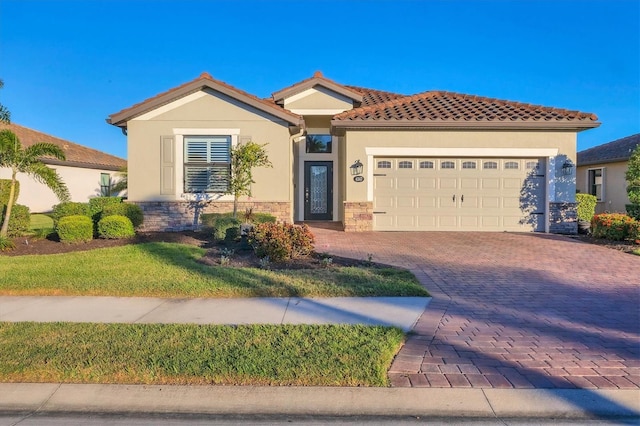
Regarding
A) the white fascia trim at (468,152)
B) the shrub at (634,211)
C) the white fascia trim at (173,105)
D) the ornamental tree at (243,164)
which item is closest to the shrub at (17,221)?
the white fascia trim at (173,105)

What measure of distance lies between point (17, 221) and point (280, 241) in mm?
8767

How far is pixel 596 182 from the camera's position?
2262 cm

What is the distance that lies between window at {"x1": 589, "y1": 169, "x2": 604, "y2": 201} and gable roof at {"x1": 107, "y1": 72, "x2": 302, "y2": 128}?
17.4 metres

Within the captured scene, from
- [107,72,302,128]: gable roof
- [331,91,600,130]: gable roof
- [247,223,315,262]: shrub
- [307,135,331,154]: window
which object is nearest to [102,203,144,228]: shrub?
[107,72,302,128]: gable roof

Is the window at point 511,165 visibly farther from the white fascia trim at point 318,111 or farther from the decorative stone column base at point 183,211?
the decorative stone column base at point 183,211

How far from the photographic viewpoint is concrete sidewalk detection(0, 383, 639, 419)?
3445mm

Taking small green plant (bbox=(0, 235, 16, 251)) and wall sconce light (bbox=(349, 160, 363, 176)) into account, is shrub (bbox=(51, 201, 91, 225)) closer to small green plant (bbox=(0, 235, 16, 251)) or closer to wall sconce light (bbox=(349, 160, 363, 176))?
small green plant (bbox=(0, 235, 16, 251))

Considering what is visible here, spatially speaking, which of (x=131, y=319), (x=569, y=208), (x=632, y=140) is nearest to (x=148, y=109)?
(x=131, y=319)

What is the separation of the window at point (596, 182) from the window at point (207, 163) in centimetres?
1931

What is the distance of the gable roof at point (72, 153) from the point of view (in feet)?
81.3

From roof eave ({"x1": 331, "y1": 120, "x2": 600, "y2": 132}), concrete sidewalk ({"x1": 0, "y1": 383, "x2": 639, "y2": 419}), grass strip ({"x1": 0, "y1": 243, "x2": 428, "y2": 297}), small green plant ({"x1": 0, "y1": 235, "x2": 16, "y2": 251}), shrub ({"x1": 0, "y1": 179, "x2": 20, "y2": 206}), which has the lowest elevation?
concrete sidewalk ({"x1": 0, "y1": 383, "x2": 639, "y2": 419})

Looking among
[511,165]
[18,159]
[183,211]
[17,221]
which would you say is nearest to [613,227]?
[511,165]

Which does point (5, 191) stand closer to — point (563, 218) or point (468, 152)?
point (468, 152)

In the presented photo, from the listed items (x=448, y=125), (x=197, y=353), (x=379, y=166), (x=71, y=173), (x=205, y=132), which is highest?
(x=448, y=125)
